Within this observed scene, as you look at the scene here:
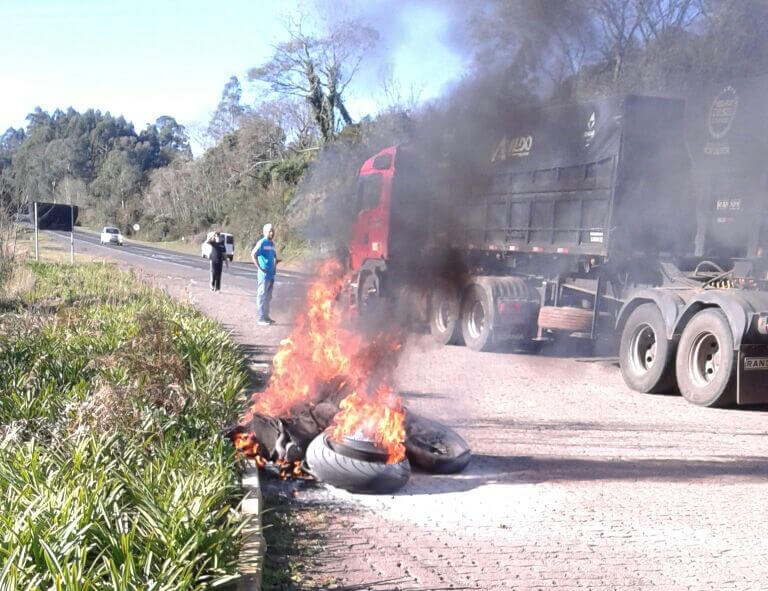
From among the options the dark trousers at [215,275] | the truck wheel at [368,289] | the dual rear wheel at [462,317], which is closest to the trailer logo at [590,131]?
the dual rear wheel at [462,317]

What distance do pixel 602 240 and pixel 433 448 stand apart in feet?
16.7

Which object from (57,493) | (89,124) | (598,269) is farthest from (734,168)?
(89,124)

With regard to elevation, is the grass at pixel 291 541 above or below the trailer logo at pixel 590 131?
below

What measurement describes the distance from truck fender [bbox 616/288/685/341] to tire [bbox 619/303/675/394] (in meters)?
0.07

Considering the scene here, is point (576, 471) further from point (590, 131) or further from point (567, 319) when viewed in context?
point (590, 131)

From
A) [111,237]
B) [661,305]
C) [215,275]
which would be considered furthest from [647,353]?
[111,237]

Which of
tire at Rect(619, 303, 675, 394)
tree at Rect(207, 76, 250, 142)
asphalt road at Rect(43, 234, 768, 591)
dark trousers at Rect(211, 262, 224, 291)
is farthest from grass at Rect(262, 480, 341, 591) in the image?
tree at Rect(207, 76, 250, 142)

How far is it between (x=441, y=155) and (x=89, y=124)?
121 meters

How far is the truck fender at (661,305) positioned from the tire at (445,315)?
3265 millimetres

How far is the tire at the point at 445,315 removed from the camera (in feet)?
41.7

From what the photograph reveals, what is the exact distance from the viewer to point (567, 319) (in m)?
10.8

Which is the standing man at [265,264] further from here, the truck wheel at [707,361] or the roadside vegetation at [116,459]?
the truck wheel at [707,361]

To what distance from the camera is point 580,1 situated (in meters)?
10.1

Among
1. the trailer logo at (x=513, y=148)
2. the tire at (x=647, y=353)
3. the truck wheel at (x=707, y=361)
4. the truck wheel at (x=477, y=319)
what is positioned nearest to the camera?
the truck wheel at (x=707, y=361)
